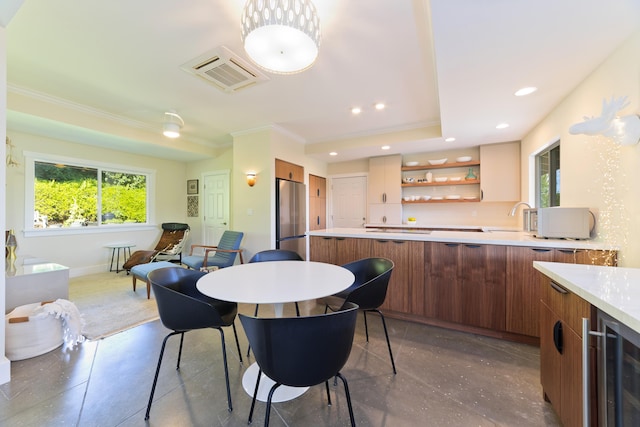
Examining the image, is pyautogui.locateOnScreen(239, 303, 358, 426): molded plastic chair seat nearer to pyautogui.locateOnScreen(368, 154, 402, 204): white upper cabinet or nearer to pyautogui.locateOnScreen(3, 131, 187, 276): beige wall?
pyautogui.locateOnScreen(368, 154, 402, 204): white upper cabinet

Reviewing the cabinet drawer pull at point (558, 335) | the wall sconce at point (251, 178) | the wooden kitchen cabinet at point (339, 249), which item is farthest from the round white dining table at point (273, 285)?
the wall sconce at point (251, 178)

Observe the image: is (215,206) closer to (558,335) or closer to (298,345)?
(298,345)

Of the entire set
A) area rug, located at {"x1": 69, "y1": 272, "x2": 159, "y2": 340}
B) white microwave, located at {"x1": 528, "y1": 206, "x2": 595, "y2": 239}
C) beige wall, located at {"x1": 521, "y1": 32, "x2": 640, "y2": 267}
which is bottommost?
area rug, located at {"x1": 69, "y1": 272, "x2": 159, "y2": 340}

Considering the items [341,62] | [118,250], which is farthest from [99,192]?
[341,62]

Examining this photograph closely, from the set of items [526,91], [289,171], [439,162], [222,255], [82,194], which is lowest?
[222,255]

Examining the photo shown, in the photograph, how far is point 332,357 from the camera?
1.09 metres

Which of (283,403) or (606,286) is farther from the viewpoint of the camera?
(283,403)

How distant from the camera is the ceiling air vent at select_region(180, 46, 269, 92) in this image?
2338mm

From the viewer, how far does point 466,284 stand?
7.90ft

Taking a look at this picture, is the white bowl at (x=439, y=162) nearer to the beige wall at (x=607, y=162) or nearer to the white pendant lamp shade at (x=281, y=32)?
the beige wall at (x=607, y=162)

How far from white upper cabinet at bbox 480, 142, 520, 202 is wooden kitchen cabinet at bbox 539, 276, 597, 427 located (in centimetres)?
335

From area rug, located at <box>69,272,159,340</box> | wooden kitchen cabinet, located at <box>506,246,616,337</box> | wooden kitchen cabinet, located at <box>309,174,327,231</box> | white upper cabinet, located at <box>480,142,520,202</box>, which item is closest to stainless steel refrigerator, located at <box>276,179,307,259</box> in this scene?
wooden kitchen cabinet, located at <box>309,174,327,231</box>

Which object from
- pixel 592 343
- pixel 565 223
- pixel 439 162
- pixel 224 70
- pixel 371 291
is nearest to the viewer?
pixel 592 343

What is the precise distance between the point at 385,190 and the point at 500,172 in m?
1.99
